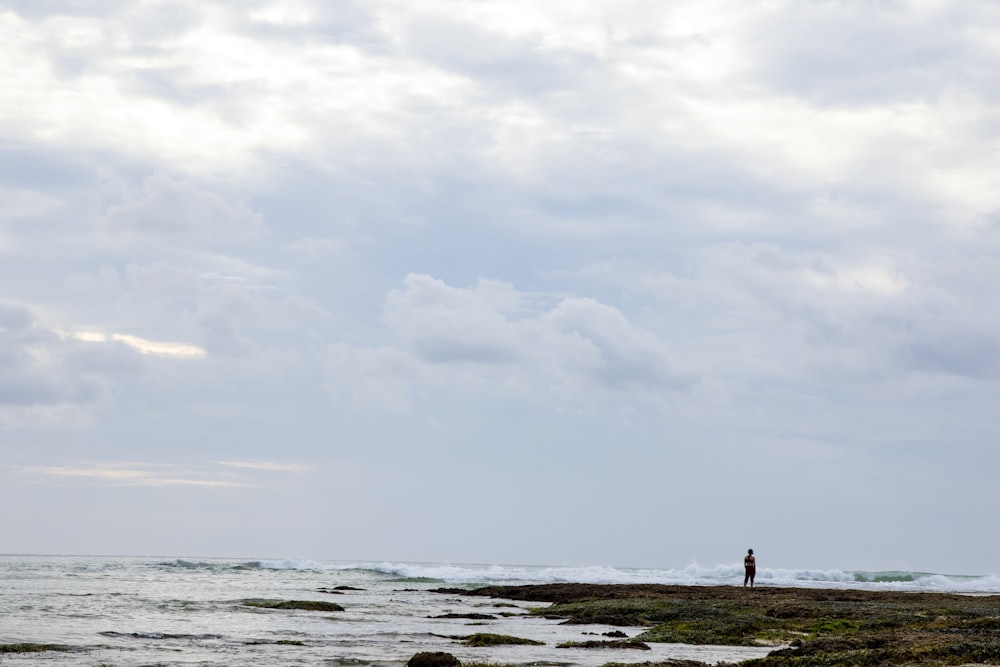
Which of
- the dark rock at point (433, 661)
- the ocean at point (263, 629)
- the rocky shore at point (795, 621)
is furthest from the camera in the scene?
the ocean at point (263, 629)

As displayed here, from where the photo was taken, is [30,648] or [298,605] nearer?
[30,648]

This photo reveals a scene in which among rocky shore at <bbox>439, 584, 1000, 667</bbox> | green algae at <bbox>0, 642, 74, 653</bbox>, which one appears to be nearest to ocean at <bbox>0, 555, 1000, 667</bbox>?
green algae at <bbox>0, 642, 74, 653</bbox>

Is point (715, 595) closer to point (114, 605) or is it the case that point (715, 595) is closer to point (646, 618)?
point (646, 618)

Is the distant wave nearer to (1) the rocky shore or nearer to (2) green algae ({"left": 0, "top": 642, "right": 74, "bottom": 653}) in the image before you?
(1) the rocky shore

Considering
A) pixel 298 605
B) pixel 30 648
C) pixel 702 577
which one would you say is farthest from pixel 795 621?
pixel 702 577

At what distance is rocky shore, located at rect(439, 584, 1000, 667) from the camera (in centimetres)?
1872

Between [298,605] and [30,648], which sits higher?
[30,648]

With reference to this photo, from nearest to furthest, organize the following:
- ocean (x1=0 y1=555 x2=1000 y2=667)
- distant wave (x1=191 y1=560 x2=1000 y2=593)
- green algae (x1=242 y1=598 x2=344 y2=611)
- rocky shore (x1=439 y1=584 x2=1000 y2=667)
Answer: rocky shore (x1=439 y1=584 x2=1000 y2=667) < ocean (x1=0 y1=555 x2=1000 y2=667) < green algae (x1=242 y1=598 x2=344 y2=611) < distant wave (x1=191 y1=560 x2=1000 y2=593)

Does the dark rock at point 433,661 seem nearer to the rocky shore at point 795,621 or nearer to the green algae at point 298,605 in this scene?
the rocky shore at point 795,621

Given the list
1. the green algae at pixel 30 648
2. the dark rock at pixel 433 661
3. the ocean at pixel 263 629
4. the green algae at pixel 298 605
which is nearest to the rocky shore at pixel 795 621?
the ocean at pixel 263 629

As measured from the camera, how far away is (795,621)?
33688 mm

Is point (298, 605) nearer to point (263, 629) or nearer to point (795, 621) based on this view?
point (263, 629)

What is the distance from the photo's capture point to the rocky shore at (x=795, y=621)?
1872 cm

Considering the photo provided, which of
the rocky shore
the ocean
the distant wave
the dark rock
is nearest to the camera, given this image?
the rocky shore
